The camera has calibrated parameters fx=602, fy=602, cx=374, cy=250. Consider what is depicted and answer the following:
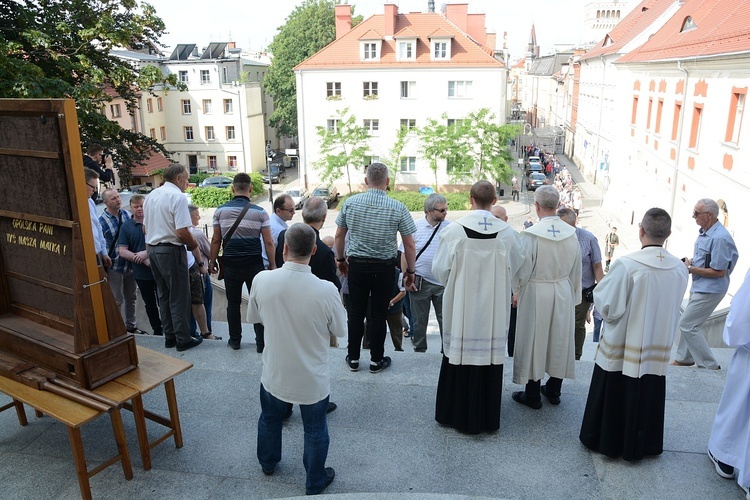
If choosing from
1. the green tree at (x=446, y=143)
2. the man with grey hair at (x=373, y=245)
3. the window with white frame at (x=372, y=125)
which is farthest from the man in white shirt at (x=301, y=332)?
the window with white frame at (x=372, y=125)

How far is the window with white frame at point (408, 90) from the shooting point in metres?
39.0

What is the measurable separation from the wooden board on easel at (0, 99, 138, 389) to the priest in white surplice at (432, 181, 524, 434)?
7.80 feet

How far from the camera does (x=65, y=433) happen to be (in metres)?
4.90

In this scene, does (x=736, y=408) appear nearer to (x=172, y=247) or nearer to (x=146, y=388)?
(x=146, y=388)

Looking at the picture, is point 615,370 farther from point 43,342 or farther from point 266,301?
point 43,342

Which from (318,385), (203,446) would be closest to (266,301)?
(318,385)

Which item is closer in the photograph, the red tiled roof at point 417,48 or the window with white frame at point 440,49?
the red tiled roof at point 417,48

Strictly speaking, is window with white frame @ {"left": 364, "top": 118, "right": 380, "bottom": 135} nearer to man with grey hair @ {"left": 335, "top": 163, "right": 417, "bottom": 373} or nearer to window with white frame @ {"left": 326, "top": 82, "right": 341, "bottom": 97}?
window with white frame @ {"left": 326, "top": 82, "right": 341, "bottom": 97}

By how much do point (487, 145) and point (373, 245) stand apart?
3357 centimetres

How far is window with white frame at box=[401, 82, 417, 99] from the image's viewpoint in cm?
3900

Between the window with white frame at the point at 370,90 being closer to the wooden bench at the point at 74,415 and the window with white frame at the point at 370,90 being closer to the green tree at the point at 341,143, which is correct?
the green tree at the point at 341,143

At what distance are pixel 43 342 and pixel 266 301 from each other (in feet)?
5.86

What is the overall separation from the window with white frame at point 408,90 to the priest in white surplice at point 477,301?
3578 cm

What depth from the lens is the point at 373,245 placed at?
5312mm
